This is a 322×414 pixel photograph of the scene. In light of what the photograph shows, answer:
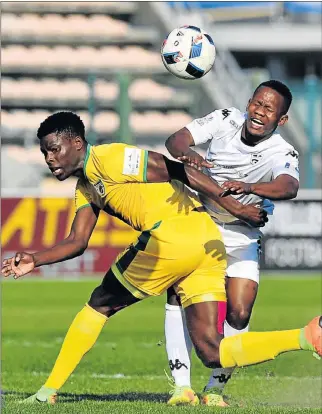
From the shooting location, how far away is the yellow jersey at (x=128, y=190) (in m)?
6.95

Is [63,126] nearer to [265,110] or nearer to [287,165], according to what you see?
[265,110]

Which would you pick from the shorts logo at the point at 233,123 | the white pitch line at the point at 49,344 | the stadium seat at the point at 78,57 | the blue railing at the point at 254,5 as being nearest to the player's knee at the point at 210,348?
the shorts logo at the point at 233,123

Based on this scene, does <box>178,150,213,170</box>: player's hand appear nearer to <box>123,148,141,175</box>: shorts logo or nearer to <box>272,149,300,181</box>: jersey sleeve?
<box>123,148,141,175</box>: shorts logo

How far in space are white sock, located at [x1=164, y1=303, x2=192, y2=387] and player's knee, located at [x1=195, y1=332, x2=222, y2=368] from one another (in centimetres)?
66

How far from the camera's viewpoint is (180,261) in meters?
7.07

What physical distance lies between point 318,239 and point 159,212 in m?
13.6

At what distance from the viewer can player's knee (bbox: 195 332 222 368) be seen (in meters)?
Answer: 6.97

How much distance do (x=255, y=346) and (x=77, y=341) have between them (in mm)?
1352

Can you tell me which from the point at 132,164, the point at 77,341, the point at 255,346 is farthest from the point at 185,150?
the point at 77,341

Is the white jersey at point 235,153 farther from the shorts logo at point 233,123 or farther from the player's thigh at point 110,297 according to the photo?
the player's thigh at point 110,297

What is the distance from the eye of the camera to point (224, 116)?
7656mm

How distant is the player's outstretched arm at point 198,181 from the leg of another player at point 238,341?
67 cm

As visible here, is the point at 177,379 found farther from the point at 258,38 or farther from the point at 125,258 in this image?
the point at 258,38

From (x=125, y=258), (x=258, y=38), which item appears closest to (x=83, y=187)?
(x=125, y=258)
